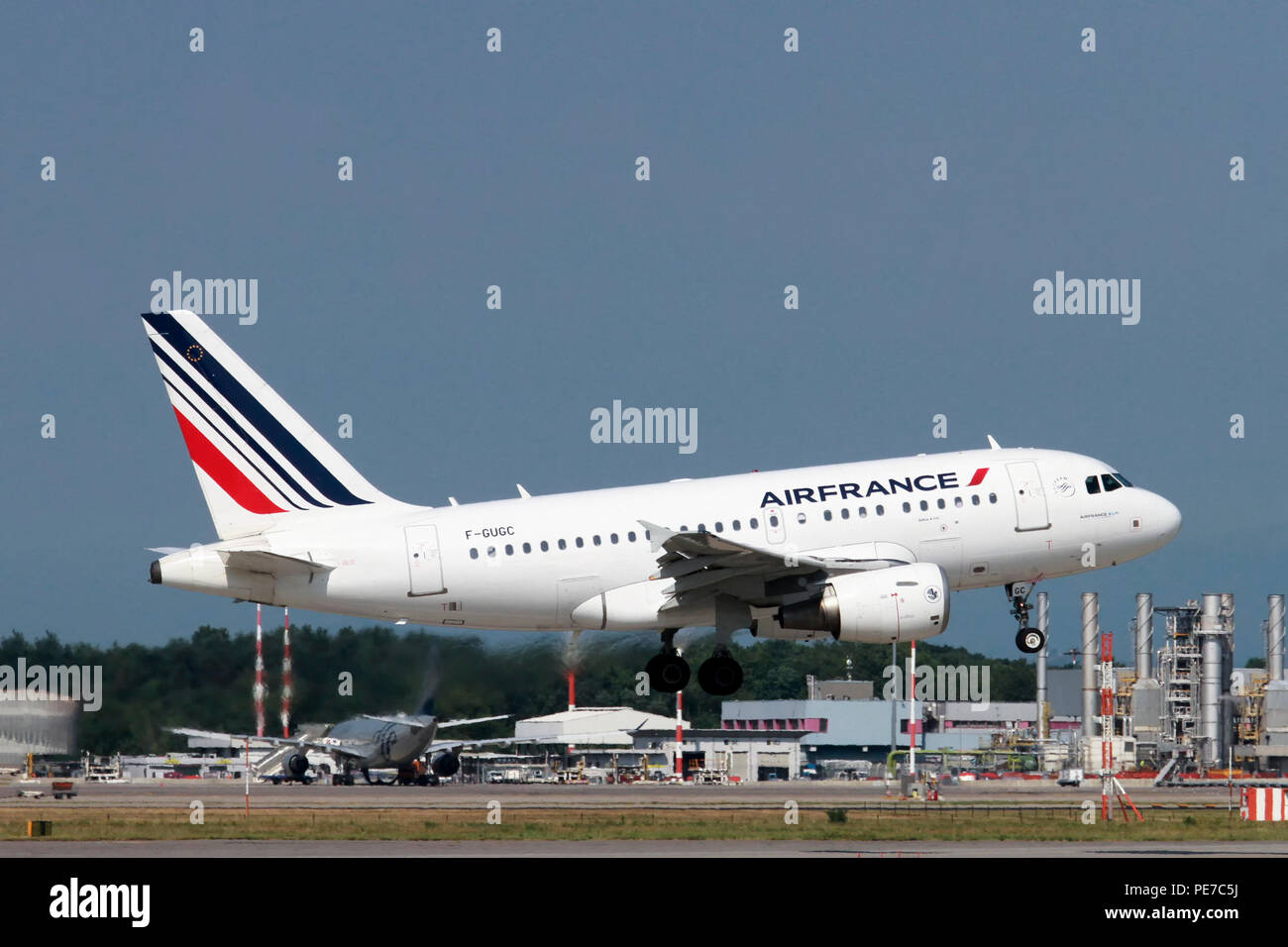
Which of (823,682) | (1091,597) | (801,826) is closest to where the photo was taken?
(801,826)

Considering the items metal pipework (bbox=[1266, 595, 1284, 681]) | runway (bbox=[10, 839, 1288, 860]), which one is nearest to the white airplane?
runway (bbox=[10, 839, 1288, 860])

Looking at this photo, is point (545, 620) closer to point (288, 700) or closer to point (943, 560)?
point (943, 560)

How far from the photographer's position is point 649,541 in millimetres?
46344

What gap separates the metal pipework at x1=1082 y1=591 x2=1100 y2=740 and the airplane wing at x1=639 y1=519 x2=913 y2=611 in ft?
309

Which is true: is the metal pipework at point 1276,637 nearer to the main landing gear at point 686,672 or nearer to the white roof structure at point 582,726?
the white roof structure at point 582,726

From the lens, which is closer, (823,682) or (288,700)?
(288,700)

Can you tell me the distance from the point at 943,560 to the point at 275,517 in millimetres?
17519

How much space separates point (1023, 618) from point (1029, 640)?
652mm

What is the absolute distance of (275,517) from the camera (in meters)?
47.6

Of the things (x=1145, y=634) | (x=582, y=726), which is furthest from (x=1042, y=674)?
(x=582, y=726)

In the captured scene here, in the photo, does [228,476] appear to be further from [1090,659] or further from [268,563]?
[1090,659]

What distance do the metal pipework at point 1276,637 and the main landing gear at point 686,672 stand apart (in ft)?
349

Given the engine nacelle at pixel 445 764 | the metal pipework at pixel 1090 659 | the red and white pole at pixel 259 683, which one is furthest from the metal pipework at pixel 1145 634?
the red and white pole at pixel 259 683

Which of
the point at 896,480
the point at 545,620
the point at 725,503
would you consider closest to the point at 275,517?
the point at 545,620
